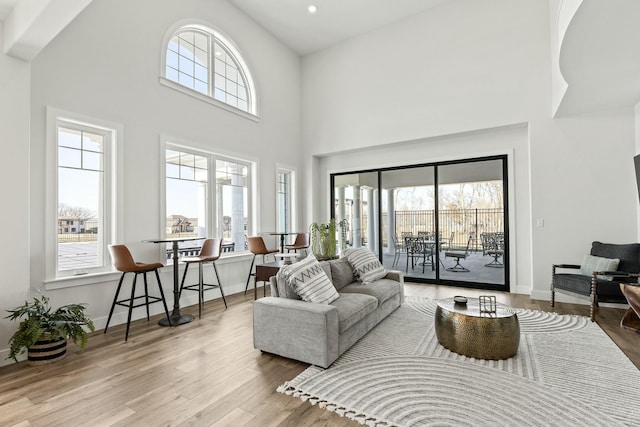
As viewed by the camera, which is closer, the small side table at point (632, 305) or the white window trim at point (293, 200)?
the small side table at point (632, 305)

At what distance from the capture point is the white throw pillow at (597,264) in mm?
3889

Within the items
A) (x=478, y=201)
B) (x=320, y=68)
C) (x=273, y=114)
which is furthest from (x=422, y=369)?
(x=320, y=68)

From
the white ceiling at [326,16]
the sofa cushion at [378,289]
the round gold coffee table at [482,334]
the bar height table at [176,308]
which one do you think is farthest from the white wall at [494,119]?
the bar height table at [176,308]

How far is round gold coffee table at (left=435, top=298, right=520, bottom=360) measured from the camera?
102 inches

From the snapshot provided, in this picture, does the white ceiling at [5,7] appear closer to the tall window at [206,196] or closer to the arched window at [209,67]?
the arched window at [209,67]

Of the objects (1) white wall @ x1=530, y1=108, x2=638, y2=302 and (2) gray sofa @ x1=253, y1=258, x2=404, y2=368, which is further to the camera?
(1) white wall @ x1=530, y1=108, x2=638, y2=302

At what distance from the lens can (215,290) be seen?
503cm

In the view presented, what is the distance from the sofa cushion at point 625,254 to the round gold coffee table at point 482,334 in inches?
94.2

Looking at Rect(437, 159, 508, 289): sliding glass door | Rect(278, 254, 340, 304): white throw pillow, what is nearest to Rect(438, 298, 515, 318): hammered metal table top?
Rect(278, 254, 340, 304): white throw pillow

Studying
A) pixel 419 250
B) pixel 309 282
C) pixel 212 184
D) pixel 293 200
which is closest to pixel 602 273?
pixel 419 250

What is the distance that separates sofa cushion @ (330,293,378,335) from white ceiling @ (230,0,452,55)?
511 centimetres

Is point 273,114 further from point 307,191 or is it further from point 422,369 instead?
point 422,369

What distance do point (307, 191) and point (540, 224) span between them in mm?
4371

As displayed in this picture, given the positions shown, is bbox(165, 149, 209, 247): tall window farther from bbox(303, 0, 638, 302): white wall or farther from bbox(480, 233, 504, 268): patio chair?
bbox(480, 233, 504, 268): patio chair
